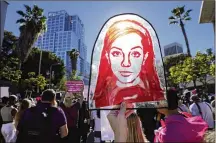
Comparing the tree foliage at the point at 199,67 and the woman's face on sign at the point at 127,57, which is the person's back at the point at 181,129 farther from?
the tree foliage at the point at 199,67

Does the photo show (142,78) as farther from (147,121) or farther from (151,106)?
(147,121)

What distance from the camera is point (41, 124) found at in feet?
13.2

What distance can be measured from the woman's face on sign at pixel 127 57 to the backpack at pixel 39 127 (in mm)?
1774

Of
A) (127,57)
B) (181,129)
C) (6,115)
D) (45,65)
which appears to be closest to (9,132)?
(6,115)

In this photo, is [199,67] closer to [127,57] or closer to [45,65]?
[127,57]

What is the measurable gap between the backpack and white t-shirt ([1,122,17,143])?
5.95ft

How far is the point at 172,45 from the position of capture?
17725 cm

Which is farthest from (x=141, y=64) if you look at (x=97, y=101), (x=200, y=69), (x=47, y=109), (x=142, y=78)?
(x=200, y=69)

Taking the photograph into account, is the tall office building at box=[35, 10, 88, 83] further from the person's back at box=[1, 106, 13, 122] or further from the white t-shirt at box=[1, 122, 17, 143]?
the white t-shirt at box=[1, 122, 17, 143]

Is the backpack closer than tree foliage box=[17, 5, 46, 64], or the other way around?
the backpack

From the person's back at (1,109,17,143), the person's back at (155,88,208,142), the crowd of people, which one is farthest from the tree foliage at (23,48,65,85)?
the person's back at (155,88,208,142)

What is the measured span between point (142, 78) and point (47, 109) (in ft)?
6.41

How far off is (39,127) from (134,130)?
1.93 metres

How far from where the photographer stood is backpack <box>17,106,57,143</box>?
402cm
